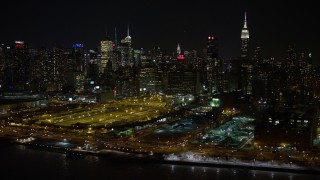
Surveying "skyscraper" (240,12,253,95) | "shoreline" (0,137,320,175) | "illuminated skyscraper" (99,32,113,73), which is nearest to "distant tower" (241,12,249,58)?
"skyscraper" (240,12,253,95)

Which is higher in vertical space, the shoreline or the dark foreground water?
the shoreline

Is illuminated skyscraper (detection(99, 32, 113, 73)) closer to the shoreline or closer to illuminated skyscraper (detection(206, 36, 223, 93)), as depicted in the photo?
illuminated skyscraper (detection(206, 36, 223, 93))

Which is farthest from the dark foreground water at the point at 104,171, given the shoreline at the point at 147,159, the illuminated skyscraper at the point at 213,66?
the illuminated skyscraper at the point at 213,66

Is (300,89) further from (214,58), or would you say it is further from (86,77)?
(86,77)

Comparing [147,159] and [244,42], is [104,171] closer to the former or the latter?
[147,159]

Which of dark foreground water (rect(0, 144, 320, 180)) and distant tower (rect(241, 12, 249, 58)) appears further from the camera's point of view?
distant tower (rect(241, 12, 249, 58))

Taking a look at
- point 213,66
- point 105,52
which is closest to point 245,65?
point 213,66

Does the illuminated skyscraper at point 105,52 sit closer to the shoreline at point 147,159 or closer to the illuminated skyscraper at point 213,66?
the illuminated skyscraper at point 213,66

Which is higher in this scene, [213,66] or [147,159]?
[213,66]
